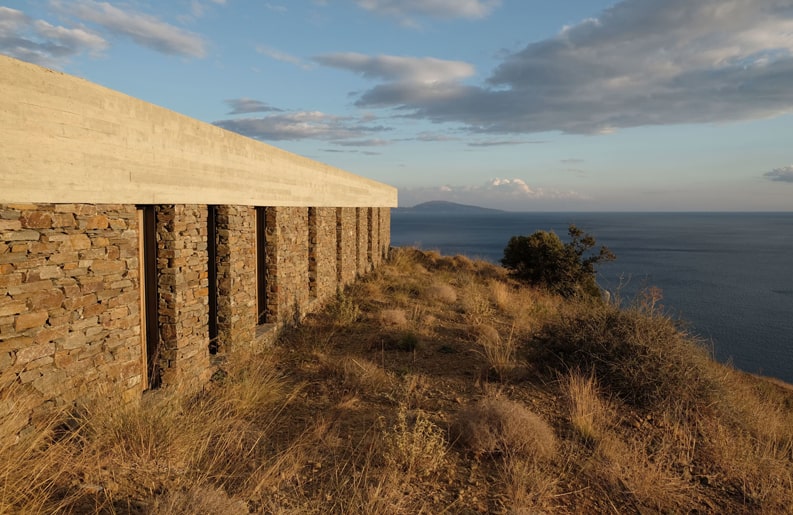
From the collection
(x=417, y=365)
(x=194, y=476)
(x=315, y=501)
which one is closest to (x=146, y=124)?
(x=194, y=476)

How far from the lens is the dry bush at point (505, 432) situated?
4.95 metres

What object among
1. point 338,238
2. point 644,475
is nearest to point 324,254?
point 338,238

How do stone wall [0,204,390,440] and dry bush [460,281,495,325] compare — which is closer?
stone wall [0,204,390,440]

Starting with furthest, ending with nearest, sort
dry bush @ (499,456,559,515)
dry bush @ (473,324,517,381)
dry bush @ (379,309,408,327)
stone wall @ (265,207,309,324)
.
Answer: dry bush @ (379,309,408,327), stone wall @ (265,207,309,324), dry bush @ (473,324,517,381), dry bush @ (499,456,559,515)

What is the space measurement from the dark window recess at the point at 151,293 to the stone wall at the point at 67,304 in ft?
1.51

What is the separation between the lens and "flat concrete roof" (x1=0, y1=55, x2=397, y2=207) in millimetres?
3822

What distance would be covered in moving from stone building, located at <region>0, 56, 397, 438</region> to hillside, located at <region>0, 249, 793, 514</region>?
0.52 m

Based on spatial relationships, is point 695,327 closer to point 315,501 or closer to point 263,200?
point 263,200

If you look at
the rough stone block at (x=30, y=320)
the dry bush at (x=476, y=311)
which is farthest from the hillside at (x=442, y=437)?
the dry bush at (x=476, y=311)

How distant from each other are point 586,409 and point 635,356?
4.61 feet

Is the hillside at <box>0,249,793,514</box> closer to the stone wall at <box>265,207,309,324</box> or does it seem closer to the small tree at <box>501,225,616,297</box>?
the stone wall at <box>265,207,309,324</box>

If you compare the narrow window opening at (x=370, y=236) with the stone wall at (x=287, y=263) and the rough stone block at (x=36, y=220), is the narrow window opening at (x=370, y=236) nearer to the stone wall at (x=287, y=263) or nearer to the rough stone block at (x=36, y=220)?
the stone wall at (x=287, y=263)

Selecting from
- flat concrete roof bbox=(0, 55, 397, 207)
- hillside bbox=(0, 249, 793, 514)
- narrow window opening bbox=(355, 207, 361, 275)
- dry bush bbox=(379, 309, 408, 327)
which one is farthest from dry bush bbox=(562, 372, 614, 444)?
narrow window opening bbox=(355, 207, 361, 275)

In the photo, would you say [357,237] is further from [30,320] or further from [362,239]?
[30,320]
